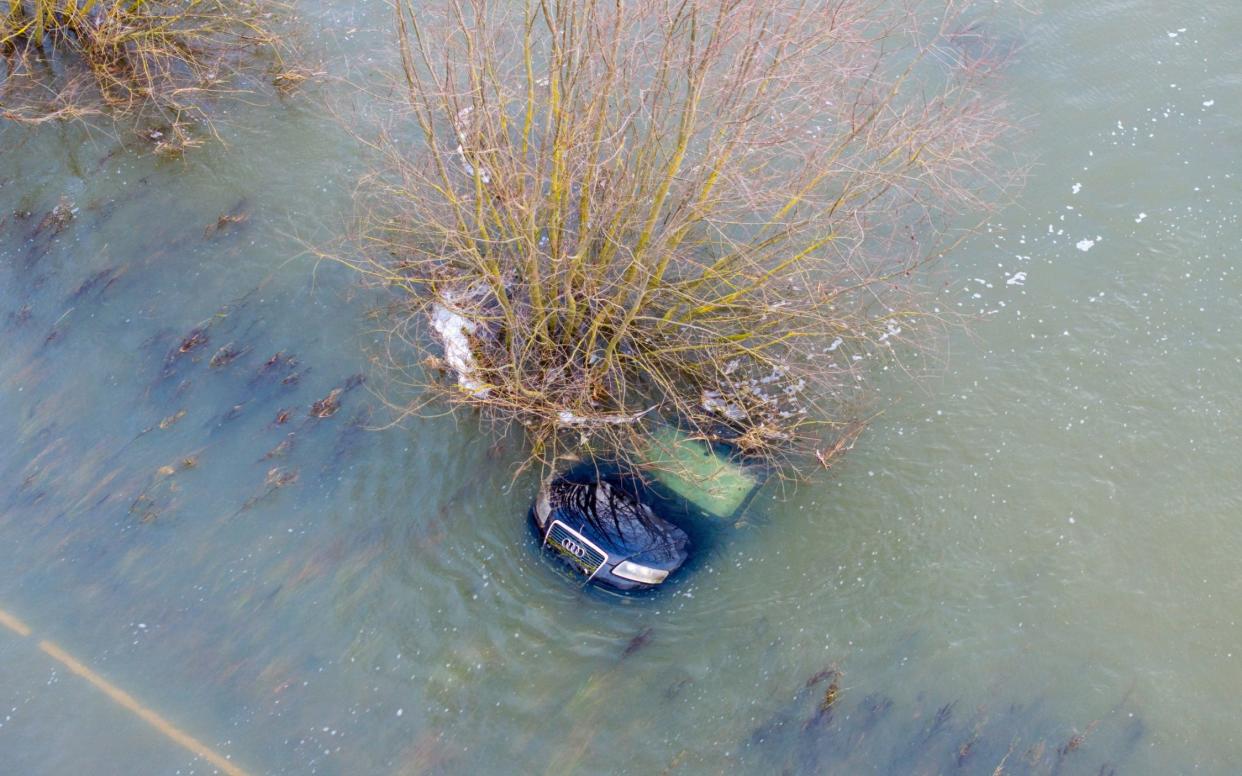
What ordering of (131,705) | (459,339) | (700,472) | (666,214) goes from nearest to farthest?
(131,705), (666,214), (700,472), (459,339)

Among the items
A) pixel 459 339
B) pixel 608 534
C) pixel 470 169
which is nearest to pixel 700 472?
pixel 608 534

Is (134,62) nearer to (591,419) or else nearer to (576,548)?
(591,419)

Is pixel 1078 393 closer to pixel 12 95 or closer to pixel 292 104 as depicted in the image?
pixel 292 104

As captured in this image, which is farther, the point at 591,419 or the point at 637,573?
the point at 591,419

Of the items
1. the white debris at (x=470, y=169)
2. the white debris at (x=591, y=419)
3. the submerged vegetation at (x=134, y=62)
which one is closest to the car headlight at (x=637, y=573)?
the white debris at (x=591, y=419)

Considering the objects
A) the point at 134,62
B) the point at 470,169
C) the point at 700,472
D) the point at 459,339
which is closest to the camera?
the point at 470,169

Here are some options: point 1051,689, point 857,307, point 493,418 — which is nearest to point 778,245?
point 857,307

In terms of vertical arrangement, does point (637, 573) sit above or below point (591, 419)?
below

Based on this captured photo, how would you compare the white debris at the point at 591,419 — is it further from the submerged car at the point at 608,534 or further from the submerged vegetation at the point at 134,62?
the submerged vegetation at the point at 134,62
